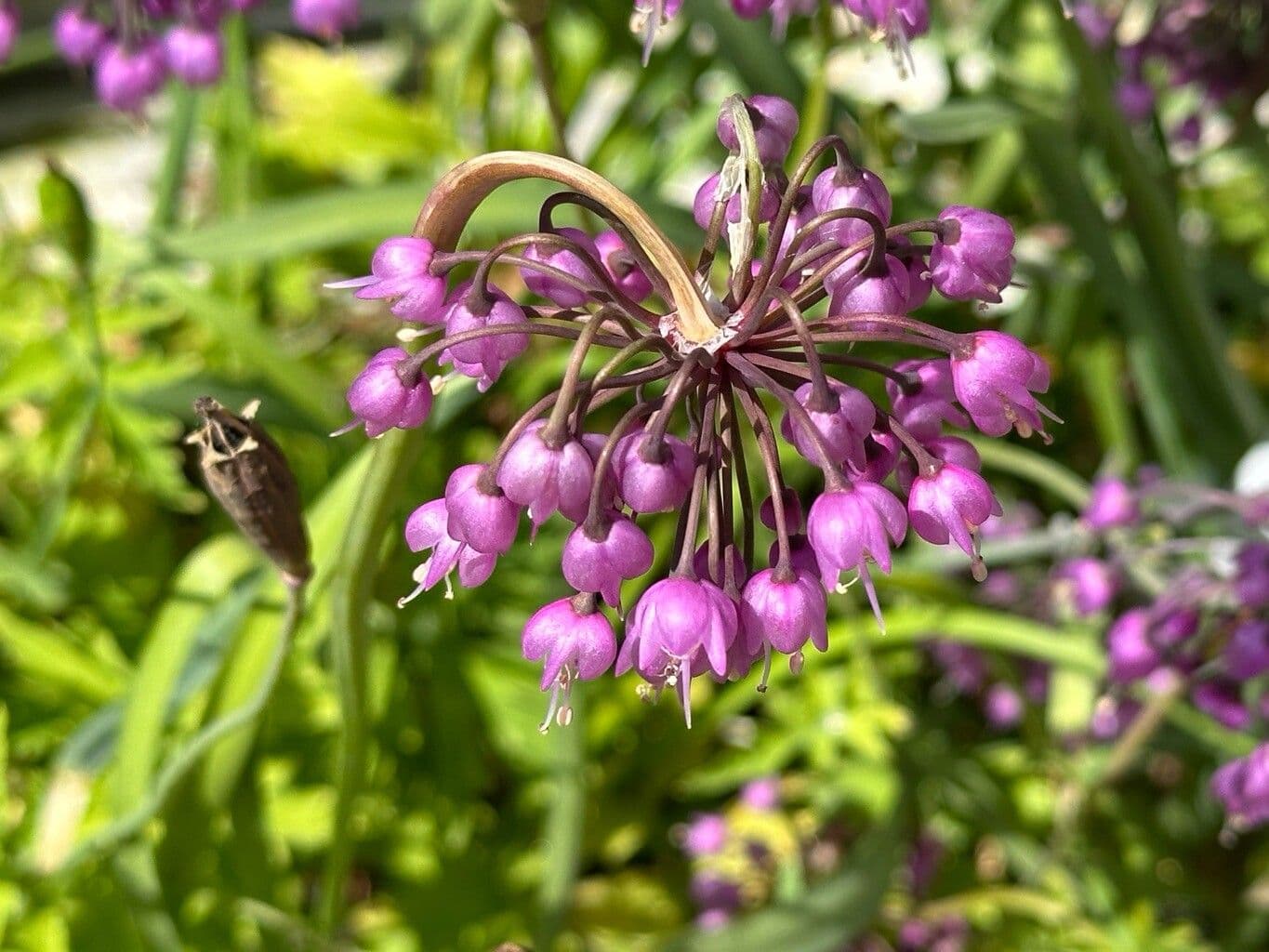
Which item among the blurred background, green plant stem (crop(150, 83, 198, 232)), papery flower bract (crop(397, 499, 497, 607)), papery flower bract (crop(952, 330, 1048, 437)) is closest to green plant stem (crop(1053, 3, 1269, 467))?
the blurred background

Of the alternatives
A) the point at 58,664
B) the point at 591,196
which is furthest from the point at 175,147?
the point at 591,196

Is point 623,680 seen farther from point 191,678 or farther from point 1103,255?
point 1103,255

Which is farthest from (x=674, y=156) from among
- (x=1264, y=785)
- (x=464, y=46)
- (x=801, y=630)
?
(x=801, y=630)

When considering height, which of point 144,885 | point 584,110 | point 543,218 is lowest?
point 144,885

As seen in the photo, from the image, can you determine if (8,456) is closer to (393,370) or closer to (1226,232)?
(393,370)

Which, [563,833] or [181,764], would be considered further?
[563,833]

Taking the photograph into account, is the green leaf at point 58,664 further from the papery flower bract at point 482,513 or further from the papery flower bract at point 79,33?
the papery flower bract at point 482,513
